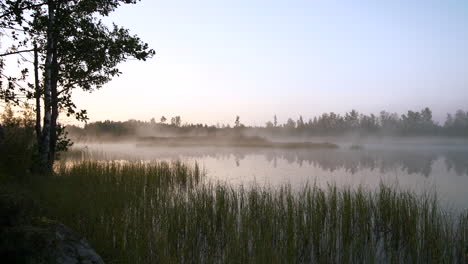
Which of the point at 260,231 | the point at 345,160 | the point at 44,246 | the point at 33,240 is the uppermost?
the point at 33,240

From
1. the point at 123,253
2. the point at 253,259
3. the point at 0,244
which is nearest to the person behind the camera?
the point at 0,244

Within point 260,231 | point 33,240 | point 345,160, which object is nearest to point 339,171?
point 345,160

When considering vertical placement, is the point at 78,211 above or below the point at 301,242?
above

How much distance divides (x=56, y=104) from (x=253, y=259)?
388 inches

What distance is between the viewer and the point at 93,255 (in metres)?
3.71

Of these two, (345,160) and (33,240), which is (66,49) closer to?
(33,240)

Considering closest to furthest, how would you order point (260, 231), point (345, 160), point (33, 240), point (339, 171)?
point (33, 240) → point (260, 231) → point (339, 171) → point (345, 160)

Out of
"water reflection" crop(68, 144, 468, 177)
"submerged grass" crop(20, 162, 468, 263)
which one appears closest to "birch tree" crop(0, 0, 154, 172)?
"submerged grass" crop(20, 162, 468, 263)

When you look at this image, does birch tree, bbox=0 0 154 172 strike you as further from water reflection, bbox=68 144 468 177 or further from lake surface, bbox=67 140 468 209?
water reflection, bbox=68 144 468 177

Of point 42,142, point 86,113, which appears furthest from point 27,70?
point 42,142

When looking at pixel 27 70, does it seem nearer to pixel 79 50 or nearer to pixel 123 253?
pixel 79 50

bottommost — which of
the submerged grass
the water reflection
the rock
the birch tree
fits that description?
the water reflection

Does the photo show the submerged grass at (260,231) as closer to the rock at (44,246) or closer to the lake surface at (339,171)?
the rock at (44,246)

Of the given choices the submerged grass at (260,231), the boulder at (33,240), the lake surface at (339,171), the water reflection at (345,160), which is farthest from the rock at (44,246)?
the water reflection at (345,160)
